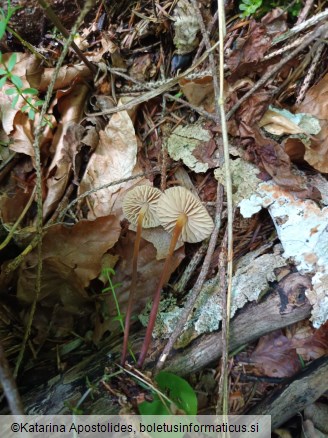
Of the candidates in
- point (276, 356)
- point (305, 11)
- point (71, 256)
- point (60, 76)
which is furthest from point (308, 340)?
point (60, 76)

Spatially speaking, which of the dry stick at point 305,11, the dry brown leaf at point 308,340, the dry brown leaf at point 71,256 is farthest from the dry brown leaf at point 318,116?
the dry brown leaf at point 71,256

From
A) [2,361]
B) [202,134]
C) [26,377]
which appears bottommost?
[26,377]

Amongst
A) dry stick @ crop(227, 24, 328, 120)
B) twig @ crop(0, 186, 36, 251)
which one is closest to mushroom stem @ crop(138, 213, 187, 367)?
dry stick @ crop(227, 24, 328, 120)

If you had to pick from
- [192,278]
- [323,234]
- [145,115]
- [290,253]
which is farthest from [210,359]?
[145,115]

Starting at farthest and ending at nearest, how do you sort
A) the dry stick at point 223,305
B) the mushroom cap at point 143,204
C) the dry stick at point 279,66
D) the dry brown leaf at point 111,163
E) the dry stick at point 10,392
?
the dry brown leaf at point 111,163
the mushroom cap at point 143,204
the dry stick at point 279,66
the dry stick at point 223,305
the dry stick at point 10,392

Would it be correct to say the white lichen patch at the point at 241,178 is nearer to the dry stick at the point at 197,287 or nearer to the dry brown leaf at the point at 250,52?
the dry stick at the point at 197,287

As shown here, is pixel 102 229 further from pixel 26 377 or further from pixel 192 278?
pixel 26 377
